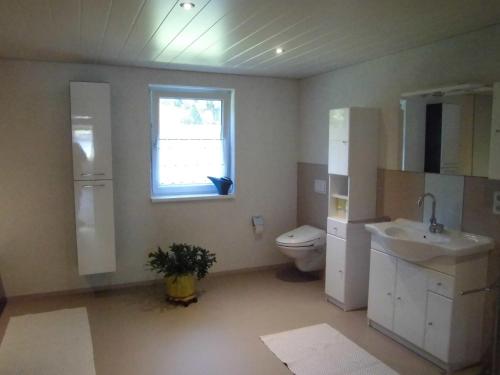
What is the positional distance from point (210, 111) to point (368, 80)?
5.55ft

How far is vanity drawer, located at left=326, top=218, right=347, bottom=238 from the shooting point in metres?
3.38


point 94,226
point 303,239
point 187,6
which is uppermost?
point 187,6

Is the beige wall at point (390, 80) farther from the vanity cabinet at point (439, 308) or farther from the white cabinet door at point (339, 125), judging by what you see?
the vanity cabinet at point (439, 308)

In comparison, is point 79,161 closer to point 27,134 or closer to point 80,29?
point 27,134

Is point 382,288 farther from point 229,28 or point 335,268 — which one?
point 229,28

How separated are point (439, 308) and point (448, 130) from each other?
1.24m

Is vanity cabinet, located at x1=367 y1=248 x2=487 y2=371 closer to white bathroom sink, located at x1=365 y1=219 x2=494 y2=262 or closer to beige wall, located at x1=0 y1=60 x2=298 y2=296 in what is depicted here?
white bathroom sink, located at x1=365 y1=219 x2=494 y2=262

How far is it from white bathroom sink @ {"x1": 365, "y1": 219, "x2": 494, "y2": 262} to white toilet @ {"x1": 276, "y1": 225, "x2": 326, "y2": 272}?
3.13 feet

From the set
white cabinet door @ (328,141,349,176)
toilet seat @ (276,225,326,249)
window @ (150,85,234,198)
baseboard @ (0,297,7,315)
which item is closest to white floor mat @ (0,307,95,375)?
baseboard @ (0,297,7,315)

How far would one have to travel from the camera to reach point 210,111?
4324 mm

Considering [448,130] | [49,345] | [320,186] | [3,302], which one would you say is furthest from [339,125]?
[3,302]

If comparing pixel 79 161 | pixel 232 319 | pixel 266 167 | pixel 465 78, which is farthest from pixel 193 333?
pixel 465 78

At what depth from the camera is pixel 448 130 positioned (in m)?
2.85

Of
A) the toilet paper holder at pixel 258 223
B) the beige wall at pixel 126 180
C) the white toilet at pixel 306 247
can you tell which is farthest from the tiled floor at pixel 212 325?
the toilet paper holder at pixel 258 223
